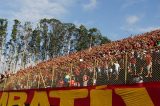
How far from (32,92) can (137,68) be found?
665 cm

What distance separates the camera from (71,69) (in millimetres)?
15680

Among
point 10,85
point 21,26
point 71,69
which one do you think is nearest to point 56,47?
point 21,26

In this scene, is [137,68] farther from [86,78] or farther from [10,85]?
[10,85]

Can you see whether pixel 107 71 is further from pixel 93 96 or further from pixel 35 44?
pixel 35 44

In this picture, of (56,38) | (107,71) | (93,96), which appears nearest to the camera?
(93,96)

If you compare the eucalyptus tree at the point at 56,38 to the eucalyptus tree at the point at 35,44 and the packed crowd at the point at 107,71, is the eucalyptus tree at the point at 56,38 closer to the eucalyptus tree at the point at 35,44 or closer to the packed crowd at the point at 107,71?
the eucalyptus tree at the point at 35,44

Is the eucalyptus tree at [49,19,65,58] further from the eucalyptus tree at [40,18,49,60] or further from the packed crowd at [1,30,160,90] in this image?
the packed crowd at [1,30,160,90]

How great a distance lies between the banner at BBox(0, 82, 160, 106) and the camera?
1077 centimetres

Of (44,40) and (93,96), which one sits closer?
(93,96)

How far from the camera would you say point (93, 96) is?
13.1 meters

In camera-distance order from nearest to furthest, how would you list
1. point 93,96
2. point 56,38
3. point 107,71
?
point 93,96
point 107,71
point 56,38

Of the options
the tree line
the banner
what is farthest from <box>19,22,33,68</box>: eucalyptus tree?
the banner

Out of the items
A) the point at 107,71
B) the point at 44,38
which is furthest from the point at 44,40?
the point at 107,71

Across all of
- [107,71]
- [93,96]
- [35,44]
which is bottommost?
[93,96]
